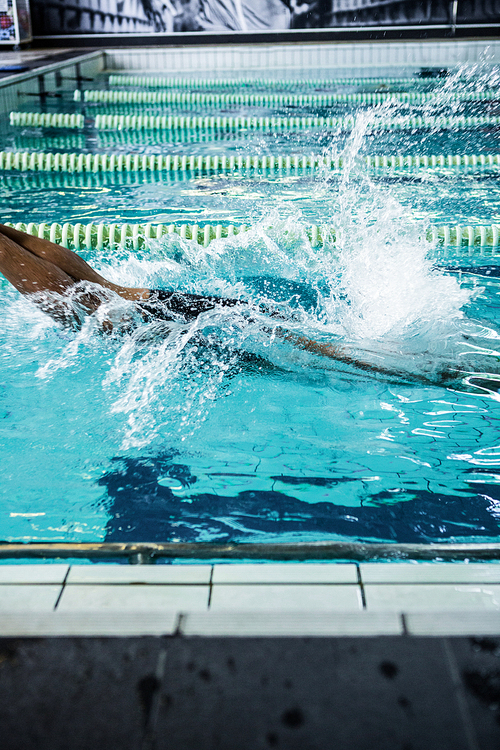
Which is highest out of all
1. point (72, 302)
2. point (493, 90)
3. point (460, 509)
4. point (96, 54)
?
point (96, 54)

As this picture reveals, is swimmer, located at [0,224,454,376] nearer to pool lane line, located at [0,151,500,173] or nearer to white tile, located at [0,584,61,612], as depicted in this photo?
white tile, located at [0,584,61,612]

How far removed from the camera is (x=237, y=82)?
10.8m

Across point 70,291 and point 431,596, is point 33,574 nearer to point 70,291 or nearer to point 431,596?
point 431,596

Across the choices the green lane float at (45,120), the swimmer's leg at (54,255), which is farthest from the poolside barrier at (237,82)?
the swimmer's leg at (54,255)

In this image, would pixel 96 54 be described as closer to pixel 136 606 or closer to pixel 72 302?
pixel 72 302

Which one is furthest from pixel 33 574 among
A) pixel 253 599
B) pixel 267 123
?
pixel 267 123

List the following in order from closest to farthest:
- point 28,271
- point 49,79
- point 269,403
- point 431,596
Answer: point 431,596 → point 28,271 → point 269,403 → point 49,79

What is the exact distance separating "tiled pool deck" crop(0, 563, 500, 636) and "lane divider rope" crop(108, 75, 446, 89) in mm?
10381

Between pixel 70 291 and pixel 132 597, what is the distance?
1.49 meters

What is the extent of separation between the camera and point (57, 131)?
7.55 m

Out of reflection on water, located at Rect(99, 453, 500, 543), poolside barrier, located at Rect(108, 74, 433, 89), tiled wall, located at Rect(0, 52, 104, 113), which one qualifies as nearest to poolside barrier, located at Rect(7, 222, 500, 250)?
reflection on water, located at Rect(99, 453, 500, 543)

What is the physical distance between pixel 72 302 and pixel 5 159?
14.4 feet

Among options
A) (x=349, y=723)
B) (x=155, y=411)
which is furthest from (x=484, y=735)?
(x=155, y=411)

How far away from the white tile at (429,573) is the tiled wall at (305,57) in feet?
40.0
